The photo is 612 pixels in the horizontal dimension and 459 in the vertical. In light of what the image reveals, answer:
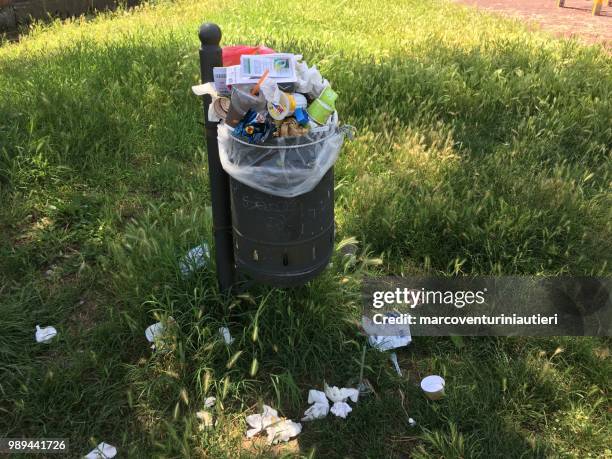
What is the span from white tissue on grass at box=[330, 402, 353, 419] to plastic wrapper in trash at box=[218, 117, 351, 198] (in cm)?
97

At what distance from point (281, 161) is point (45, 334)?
1.53m

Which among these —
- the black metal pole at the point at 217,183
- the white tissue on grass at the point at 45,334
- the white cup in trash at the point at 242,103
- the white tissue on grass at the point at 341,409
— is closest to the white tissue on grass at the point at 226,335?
the black metal pole at the point at 217,183

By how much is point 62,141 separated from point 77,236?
2.96 ft

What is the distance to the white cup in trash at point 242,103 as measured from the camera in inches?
82.0

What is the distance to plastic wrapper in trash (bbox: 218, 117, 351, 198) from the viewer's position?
214cm

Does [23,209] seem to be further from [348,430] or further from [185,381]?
[348,430]

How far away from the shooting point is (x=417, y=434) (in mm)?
2361

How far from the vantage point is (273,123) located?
6.97 ft

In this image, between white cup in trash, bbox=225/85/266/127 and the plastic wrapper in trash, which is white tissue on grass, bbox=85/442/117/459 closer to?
the plastic wrapper in trash

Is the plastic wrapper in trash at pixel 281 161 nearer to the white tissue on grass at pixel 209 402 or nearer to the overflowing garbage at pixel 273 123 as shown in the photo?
the overflowing garbage at pixel 273 123

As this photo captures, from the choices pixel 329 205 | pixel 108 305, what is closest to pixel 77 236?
pixel 108 305

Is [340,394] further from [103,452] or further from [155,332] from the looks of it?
[103,452]

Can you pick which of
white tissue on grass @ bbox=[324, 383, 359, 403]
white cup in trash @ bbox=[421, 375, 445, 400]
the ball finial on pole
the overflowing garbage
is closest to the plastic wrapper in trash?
the overflowing garbage

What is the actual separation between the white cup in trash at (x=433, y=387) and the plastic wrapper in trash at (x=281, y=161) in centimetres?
106
